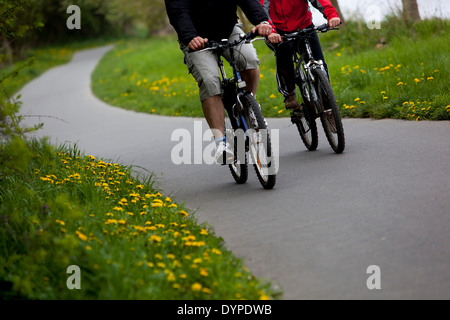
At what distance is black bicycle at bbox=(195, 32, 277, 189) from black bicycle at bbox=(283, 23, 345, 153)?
863mm

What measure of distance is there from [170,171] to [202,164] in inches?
16.1

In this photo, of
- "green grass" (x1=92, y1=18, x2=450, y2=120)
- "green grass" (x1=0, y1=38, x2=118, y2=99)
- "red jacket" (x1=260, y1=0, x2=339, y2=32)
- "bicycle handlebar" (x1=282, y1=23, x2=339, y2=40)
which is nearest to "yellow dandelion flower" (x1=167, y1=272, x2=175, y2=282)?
"green grass" (x1=0, y1=38, x2=118, y2=99)

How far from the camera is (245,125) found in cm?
513

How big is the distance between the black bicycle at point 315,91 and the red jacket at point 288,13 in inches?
9.9

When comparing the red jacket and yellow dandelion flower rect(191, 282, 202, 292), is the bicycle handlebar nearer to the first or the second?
the red jacket

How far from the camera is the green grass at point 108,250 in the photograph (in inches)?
123

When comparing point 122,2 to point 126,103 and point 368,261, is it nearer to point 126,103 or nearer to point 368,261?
point 126,103

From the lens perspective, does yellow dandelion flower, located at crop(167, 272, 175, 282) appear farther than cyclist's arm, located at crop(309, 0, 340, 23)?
No

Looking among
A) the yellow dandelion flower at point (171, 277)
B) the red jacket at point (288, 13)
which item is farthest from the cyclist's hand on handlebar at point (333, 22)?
the yellow dandelion flower at point (171, 277)

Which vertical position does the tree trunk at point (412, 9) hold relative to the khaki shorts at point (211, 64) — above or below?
above

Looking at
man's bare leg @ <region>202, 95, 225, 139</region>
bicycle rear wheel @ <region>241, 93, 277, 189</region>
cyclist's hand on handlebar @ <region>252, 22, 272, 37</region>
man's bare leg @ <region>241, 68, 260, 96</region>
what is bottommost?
bicycle rear wheel @ <region>241, 93, 277, 189</region>

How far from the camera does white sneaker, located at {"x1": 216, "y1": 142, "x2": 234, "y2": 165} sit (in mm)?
5338

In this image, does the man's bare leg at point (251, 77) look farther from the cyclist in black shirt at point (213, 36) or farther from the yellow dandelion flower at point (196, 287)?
the yellow dandelion flower at point (196, 287)
